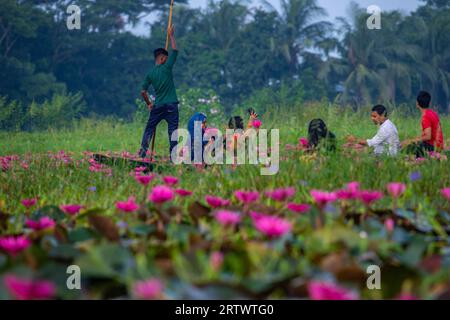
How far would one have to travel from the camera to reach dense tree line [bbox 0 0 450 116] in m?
34.4

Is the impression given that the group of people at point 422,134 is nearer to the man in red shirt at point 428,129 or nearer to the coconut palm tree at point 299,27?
the man in red shirt at point 428,129

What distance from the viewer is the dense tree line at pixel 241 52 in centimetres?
3438

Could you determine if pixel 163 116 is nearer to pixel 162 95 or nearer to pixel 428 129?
pixel 162 95

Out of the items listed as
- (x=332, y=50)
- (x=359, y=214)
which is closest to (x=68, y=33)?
(x=332, y=50)

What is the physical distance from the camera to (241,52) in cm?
3750

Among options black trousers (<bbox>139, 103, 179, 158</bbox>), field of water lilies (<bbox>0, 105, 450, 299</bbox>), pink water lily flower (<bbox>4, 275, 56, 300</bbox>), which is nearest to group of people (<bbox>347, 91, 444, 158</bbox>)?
black trousers (<bbox>139, 103, 179, 158</bbox>)

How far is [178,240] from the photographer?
1.65 m

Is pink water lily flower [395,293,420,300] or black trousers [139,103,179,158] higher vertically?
black trousers [139,103,179,158]

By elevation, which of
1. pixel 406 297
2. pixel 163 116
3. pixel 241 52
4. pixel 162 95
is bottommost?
pixel 406 297

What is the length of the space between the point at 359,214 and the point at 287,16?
39.3 m

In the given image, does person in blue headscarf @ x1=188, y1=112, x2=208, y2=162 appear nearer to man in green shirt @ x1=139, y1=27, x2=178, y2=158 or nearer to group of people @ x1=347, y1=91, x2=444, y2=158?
man in green shirt @ x1=139, y1=27, x2=178, y2=158

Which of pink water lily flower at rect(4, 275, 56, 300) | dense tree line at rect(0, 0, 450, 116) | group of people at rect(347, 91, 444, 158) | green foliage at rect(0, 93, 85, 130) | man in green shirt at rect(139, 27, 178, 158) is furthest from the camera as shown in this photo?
dense tree line at rect(0, 0, 450, 116)

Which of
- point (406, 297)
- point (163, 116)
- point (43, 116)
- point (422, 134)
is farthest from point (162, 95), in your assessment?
point (43, 116)

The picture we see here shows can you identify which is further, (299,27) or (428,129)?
(299,27)
